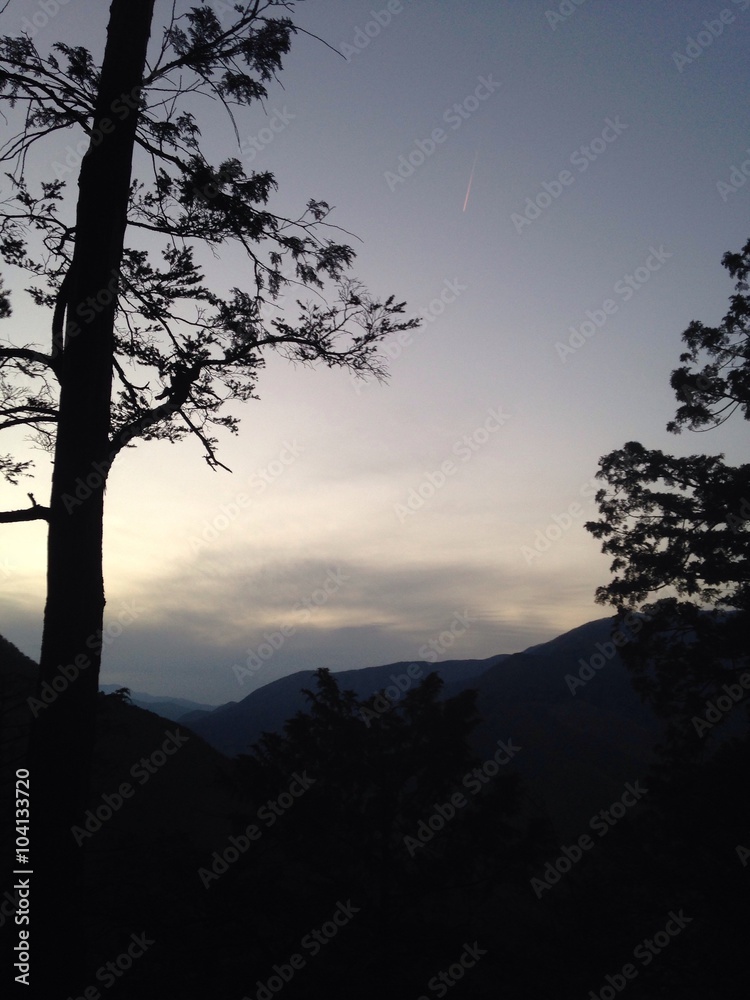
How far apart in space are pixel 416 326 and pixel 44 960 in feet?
22.7

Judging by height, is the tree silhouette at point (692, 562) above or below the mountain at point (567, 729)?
above

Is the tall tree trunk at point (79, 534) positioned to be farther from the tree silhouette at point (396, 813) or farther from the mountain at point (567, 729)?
the mountain at point (567, 729)

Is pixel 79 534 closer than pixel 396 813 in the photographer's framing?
Yes

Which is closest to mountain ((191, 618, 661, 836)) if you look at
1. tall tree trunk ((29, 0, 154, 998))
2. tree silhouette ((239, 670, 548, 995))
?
tree silhouette ((239, 670, 548, 995))

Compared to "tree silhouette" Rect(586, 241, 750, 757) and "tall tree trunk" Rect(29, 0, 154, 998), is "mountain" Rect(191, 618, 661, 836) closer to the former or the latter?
"tree silhouette" Rect(586, 241, 750, 757)

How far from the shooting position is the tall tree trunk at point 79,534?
425 centimetres

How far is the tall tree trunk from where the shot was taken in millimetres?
4254

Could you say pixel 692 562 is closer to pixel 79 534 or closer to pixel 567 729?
pixel 79 534

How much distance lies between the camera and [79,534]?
15.3ft

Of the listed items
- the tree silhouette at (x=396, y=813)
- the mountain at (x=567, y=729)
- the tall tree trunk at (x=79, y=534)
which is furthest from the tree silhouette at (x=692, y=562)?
the mountain at (x=567, y=729)

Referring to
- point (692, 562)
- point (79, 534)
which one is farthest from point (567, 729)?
point (79, 534)

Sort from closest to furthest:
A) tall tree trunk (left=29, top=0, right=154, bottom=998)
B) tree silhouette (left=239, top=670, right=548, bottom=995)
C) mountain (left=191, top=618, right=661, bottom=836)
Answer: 1. tall tree trunk (left=29, top=0, right=154, bottom=998)
2. tree silhouette (left=239, top=670, right=548, bottom=995)
3. mountain (left=191, top=618, right=661, bottom=836)

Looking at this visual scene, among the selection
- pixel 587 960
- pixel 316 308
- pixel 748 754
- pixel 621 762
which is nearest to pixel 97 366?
pixel 316 308

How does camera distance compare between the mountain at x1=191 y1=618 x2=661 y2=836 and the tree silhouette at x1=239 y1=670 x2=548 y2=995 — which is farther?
the mountain at x1=191 y1=618 x2=661 y2=836
